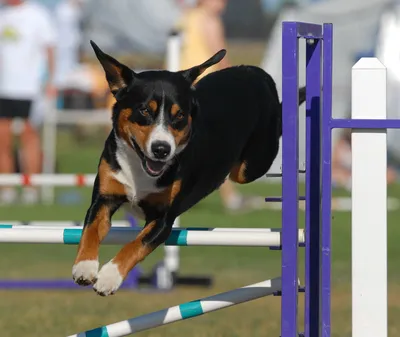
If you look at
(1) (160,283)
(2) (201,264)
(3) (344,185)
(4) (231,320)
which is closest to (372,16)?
(3) (344,185)

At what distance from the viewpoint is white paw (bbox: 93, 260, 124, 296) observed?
422 centimetres

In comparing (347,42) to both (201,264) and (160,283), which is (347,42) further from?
(160,283)

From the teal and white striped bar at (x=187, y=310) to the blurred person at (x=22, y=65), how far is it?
9261 mm

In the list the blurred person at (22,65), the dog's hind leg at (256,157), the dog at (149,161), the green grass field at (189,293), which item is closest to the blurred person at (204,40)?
the green grass field at (189,293)

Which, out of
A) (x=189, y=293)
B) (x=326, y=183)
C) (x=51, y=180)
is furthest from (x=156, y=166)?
(x=189, y=293)

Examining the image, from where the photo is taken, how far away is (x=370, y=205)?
4207mm

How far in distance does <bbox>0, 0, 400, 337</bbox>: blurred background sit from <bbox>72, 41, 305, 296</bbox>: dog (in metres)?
0.45

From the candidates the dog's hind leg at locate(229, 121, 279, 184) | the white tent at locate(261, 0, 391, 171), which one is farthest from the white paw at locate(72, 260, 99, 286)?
the white tent at locate(261, 0, 391, 171)

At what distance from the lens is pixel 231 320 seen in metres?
7.20

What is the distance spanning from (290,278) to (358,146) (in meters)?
0.52

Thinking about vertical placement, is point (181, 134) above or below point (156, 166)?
above

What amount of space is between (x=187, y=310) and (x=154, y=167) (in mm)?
558

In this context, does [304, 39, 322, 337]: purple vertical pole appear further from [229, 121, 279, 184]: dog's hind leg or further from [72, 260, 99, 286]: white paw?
[229, 121, 279, 184]: dog's hind leg

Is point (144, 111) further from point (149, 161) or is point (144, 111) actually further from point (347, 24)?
point (347, 24)
